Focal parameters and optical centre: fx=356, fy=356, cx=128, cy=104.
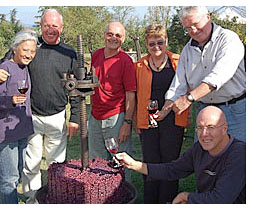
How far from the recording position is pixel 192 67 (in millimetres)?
3234

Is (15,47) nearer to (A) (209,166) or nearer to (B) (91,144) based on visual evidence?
(B) (91,144)

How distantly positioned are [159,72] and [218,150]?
1209 mm

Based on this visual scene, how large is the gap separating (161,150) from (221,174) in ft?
3.80

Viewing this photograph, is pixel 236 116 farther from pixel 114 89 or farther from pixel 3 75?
pixel 3 75

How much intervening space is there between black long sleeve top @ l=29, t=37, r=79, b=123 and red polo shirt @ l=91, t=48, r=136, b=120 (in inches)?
10.1

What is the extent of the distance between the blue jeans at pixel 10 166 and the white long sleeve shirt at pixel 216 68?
1501mm

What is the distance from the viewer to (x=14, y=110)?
10.8ft

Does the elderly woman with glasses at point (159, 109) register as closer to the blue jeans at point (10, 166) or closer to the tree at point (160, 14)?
the blue jeans at point (10, 166)

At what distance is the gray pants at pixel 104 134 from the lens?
3.79 metres

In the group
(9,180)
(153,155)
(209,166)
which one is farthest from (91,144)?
(209,166)

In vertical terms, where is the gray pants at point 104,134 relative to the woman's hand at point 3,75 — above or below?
below

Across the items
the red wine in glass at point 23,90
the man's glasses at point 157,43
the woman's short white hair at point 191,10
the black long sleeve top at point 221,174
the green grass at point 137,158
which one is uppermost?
the woman's short white hair at point 191,10

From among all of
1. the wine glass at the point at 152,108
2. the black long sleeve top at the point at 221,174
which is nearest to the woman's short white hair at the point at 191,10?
the wine glass at the point at 152,108

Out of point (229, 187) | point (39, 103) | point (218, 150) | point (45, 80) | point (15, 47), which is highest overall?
point (15, 47)
